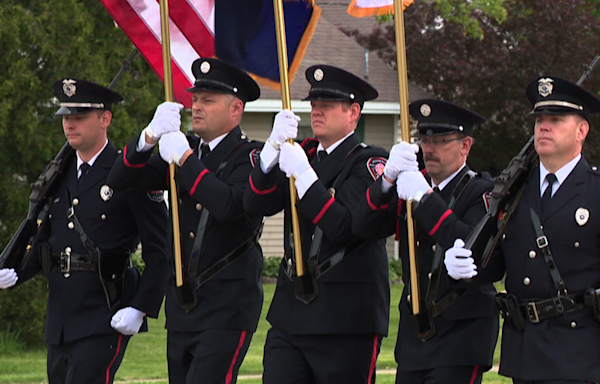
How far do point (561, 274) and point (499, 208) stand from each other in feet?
1.53

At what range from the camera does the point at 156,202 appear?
23.9 ft

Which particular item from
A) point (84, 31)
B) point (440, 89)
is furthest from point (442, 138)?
point (440, 89)

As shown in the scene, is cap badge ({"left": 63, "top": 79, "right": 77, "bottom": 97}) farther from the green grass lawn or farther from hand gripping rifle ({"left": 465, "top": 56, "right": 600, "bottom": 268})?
the green grass lawn

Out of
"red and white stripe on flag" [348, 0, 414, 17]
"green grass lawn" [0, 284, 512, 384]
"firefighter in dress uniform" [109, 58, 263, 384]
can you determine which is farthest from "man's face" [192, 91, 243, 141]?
"green grass lawn" [0, 284, 512, 384]

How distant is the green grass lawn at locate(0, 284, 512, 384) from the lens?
11.2 metres

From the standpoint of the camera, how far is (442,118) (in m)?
6.51

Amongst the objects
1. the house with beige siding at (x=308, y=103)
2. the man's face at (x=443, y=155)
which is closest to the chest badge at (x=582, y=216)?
the man's face at (x=443, y=155)

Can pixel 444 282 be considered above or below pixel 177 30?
below

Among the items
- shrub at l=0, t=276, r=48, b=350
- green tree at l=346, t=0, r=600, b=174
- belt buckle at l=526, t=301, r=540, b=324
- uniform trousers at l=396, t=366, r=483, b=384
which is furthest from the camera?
green tree at l=346, t=0, r=600, b=174

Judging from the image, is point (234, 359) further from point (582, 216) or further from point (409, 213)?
point (582, 216)

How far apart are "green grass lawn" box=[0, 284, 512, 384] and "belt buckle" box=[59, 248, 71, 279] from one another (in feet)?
12.5

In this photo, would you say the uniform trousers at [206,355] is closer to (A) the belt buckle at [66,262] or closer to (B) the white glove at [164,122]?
(A) the belt buckle at [66,262]

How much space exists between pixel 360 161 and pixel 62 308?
6.85 ft

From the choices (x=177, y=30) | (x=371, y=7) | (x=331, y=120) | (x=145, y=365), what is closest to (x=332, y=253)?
(x=331, y=120)
